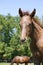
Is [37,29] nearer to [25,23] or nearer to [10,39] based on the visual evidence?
[25,23]

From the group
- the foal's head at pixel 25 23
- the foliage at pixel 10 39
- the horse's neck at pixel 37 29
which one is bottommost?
the foliage at pixel 10 39

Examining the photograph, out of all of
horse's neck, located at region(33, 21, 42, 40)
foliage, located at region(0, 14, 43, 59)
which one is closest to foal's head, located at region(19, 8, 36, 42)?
horse's neck, located at region(33, 21, 42, 40)

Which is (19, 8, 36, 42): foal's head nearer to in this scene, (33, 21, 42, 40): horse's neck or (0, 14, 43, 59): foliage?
(33, 21, 42, 40): horse's neck

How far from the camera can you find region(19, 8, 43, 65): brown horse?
6256 mm

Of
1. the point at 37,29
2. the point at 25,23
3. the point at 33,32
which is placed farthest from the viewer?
the point at 37,29

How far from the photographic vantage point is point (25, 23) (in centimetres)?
630

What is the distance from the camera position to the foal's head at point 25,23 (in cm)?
607

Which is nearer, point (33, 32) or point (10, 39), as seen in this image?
point (33, 32)

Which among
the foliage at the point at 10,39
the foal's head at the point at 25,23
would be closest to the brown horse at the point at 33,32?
the foal's head at the point at 25,23

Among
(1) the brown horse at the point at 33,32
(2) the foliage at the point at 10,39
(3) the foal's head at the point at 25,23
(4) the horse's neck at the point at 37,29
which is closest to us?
(3) the foal's head at the point at 25,23

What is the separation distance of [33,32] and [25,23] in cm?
53

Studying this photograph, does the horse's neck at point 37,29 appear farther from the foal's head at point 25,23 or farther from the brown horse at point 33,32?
the foal's head at point 25,23

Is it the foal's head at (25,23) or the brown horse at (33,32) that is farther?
the brown horse at (33,32)

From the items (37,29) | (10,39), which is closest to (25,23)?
(37,29)
